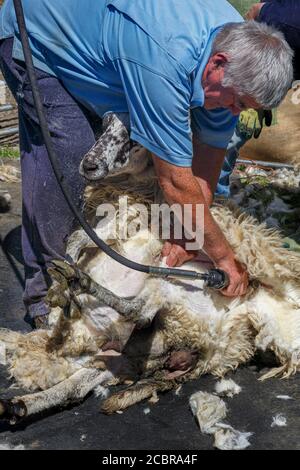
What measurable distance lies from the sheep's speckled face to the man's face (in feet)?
1.32

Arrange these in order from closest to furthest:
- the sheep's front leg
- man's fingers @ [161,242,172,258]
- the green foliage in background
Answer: the sheep's front leg, man's fingers @ [161,242,172,258], the green foliage in background

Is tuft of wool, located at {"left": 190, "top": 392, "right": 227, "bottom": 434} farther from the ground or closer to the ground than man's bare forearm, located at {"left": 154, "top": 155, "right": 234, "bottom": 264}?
closer to the ground

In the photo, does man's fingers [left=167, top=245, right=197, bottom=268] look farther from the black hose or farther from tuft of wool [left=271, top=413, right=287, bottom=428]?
tuft of wool [left=271, top=413, right=287, bottom=428]

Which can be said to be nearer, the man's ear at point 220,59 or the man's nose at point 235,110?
the man's ear at point 220,59

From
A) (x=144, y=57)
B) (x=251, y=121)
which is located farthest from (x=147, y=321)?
(x=251, y=121)

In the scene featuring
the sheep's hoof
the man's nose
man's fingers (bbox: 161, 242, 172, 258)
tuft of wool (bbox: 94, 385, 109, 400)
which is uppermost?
the man's nose

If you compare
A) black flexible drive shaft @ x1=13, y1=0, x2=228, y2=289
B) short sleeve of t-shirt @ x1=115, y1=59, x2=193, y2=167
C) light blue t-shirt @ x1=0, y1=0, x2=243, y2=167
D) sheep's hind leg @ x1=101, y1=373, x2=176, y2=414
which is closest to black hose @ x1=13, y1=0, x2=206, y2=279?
black flexible drive shaft @ x1=13, y1=0, x2=228, y2=289

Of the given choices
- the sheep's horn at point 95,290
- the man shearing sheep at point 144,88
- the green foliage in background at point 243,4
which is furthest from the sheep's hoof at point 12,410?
the green foliage in background at point 243,4

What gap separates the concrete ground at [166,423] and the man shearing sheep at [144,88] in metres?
0.49

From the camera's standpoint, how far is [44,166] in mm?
3992

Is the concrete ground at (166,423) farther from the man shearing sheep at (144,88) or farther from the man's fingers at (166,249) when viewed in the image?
the man's fingers at (166,249)

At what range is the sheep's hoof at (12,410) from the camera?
10.8 feet

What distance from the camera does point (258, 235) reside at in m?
3.88

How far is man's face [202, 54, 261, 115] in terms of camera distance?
3.31 metres
